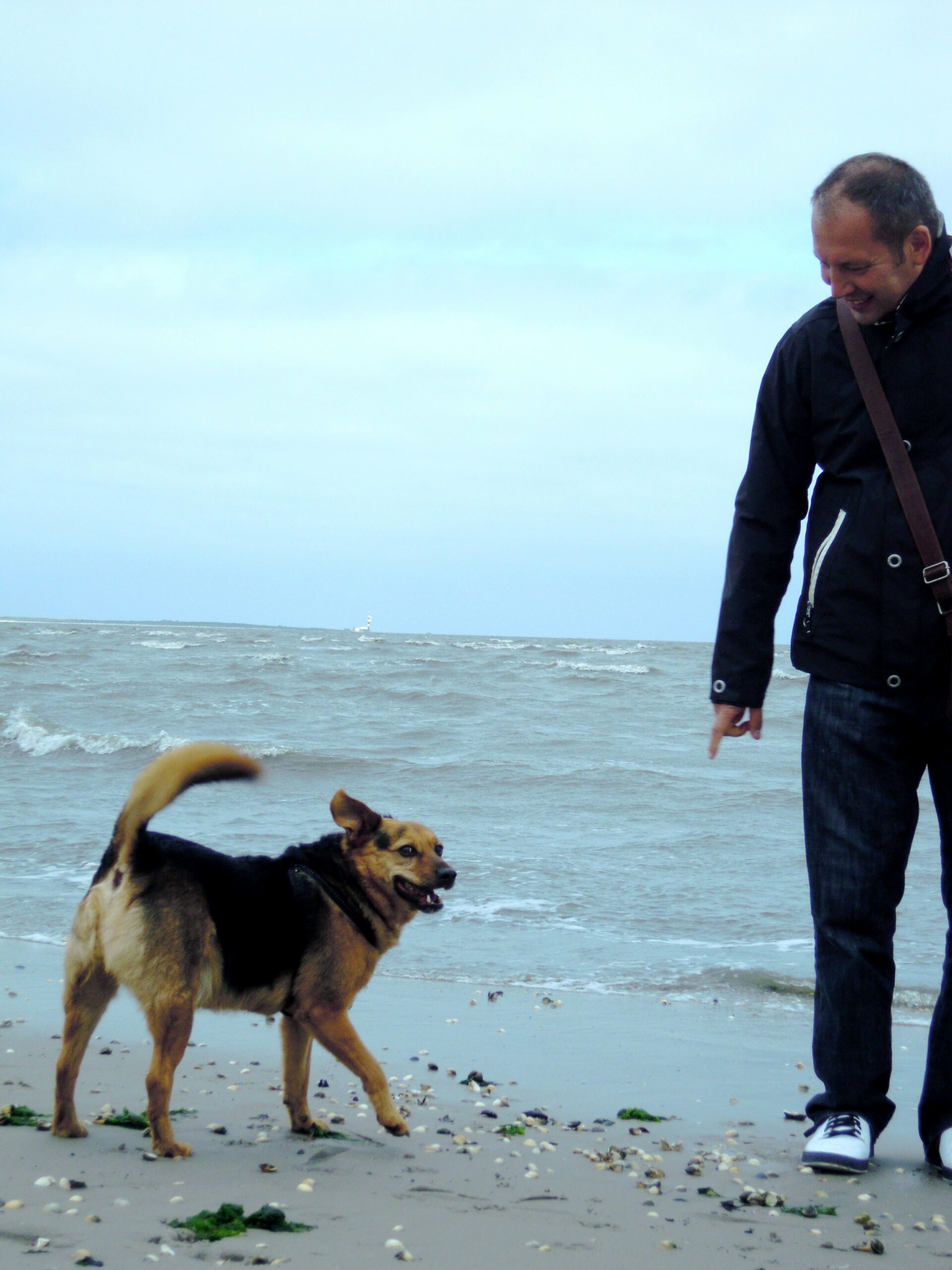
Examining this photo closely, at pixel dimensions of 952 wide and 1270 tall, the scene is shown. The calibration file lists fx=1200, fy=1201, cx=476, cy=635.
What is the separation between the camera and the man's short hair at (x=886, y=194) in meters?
2.99

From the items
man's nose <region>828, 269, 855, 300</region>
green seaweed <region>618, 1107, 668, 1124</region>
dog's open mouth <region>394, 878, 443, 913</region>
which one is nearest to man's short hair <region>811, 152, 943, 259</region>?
man's nose <region>828, 269, 855, 300</region>

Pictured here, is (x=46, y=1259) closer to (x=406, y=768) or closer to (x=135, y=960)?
(x=135, y=960)

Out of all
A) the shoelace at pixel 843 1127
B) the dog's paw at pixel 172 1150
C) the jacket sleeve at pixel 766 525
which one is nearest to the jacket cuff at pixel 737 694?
the jacket sleeve at pixel 766 525

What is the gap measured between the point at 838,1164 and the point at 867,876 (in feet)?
2.49

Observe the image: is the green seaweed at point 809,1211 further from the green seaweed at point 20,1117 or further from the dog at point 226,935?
the green seaweed at point 20,1117

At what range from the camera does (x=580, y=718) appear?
18891 millimetres

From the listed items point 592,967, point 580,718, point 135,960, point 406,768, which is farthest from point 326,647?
point 135,960

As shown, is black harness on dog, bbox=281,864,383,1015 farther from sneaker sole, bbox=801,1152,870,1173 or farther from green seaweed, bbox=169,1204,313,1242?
sneaker sole, bbox=801,1152,870,1173

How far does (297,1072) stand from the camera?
3664 mm

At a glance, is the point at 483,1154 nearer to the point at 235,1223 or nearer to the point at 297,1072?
the point at 297,1072

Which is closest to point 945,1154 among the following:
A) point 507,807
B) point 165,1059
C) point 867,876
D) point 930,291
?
point 867,876

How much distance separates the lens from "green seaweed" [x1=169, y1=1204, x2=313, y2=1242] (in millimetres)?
2572

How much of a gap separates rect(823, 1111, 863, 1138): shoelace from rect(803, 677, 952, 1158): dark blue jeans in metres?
0.03

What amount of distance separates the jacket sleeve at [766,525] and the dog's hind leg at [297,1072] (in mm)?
1658
